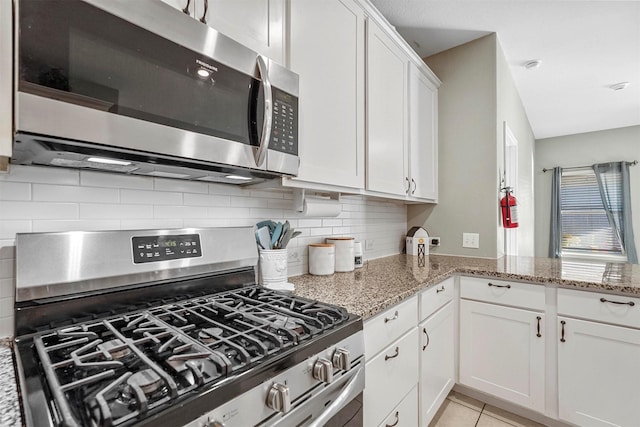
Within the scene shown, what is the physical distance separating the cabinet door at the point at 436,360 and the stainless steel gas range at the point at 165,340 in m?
0.81

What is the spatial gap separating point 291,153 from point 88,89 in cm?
65

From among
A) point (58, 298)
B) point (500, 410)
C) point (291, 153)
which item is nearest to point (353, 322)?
point (291, 153)

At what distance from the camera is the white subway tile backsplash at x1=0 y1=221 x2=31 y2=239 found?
2.70ft

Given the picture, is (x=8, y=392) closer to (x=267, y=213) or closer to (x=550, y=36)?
(x=267, y=213)

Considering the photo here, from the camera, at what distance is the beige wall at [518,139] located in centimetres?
252

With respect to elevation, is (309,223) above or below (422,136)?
below

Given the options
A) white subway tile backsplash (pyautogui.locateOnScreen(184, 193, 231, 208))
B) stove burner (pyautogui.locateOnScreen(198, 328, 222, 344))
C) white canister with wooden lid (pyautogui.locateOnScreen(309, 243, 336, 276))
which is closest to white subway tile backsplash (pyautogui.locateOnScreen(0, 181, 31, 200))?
white subway tile backsplash (pyautogui.locateOnScreen(184, 193, 231, 208))

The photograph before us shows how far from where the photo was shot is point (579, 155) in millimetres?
4930

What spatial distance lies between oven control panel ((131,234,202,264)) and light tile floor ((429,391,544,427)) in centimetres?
176

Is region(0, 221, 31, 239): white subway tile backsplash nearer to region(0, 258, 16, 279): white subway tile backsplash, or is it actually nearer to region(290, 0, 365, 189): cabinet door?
region(0, 258, 16, 279): white subway tile backsplash

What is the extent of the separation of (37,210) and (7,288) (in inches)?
8.7

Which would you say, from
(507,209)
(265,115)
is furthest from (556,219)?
(265,115)

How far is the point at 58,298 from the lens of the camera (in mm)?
837

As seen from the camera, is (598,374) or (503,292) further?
(503,292)
